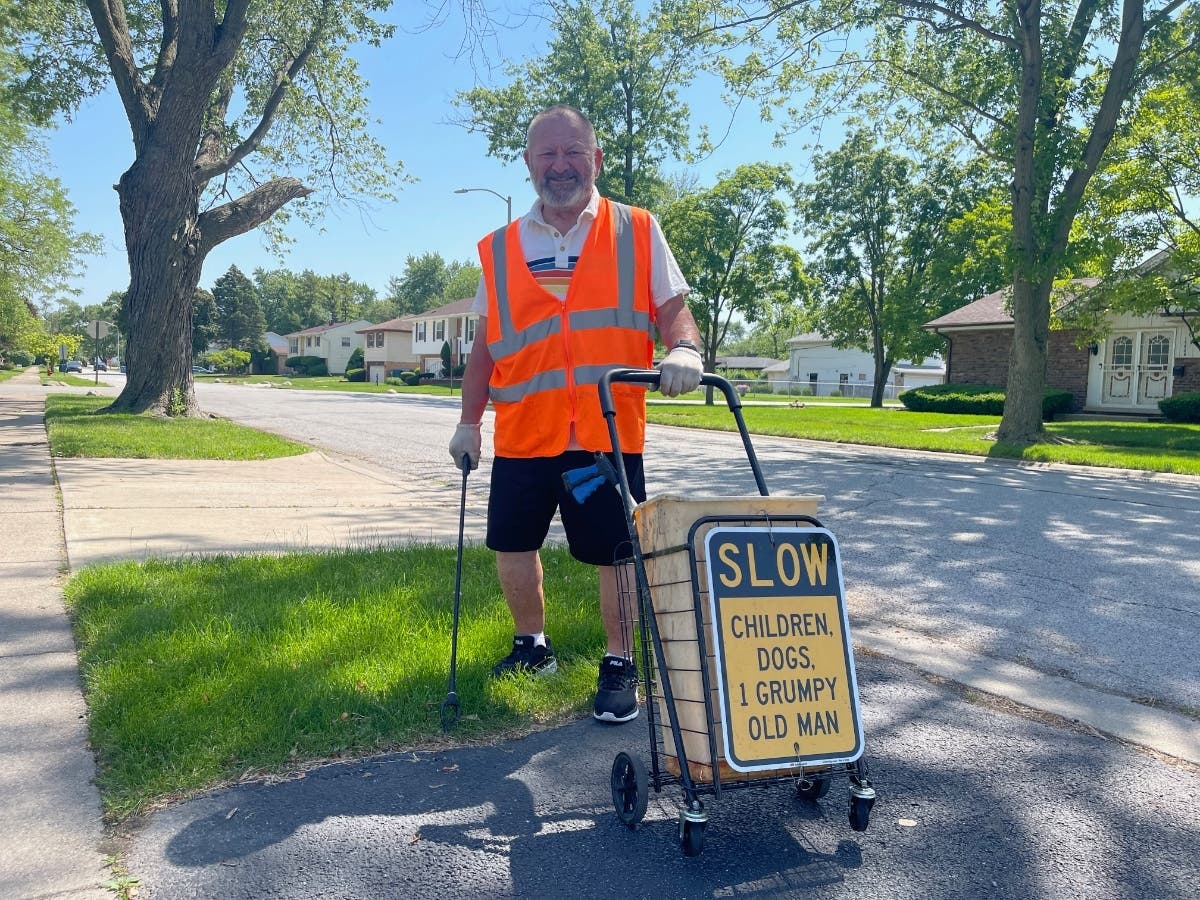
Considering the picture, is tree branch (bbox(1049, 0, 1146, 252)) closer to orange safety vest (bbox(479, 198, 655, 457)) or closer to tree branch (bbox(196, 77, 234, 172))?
orange safety vest (bbox(479, 198, 655, 457))

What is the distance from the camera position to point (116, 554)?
563 cm

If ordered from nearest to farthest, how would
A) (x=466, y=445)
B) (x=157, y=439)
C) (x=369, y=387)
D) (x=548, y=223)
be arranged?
(x=548, y=223) < (x=466, y=445) < (x=157, y=439) < (x=369, y=387)

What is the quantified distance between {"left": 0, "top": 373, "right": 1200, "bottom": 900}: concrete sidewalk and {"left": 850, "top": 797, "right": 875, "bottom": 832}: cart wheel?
4.71 feet

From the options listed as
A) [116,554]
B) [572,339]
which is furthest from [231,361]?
[572,339]

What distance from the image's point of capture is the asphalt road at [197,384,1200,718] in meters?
4.48

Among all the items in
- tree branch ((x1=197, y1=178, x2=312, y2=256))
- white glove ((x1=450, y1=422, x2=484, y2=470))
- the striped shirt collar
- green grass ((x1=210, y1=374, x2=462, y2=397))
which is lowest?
green grass ((x1=210, y1=374, x2=462, y2=397))

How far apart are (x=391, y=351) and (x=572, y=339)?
77745mm

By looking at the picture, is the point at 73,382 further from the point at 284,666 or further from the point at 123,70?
the point at 284,666

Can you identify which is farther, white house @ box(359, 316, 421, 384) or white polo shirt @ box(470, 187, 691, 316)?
white house @ box(359, 316, 421, 384)

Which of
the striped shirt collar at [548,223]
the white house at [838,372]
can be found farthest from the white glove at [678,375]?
the white house at [838,372]

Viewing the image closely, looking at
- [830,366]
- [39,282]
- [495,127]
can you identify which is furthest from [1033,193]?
[830,366]

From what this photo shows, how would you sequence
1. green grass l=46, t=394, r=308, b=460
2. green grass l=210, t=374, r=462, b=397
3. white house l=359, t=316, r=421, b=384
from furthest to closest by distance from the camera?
white house l=359, t=316, r=421, b=384, green grass l=210, t=374, r=462, b=397, green grass l=46, t=394, r=308, b=460

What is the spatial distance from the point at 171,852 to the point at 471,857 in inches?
30.5

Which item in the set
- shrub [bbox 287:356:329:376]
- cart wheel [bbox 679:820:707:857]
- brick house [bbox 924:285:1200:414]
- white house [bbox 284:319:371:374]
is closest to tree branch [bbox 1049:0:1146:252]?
brick house [bbox 924:285:1200:414]
